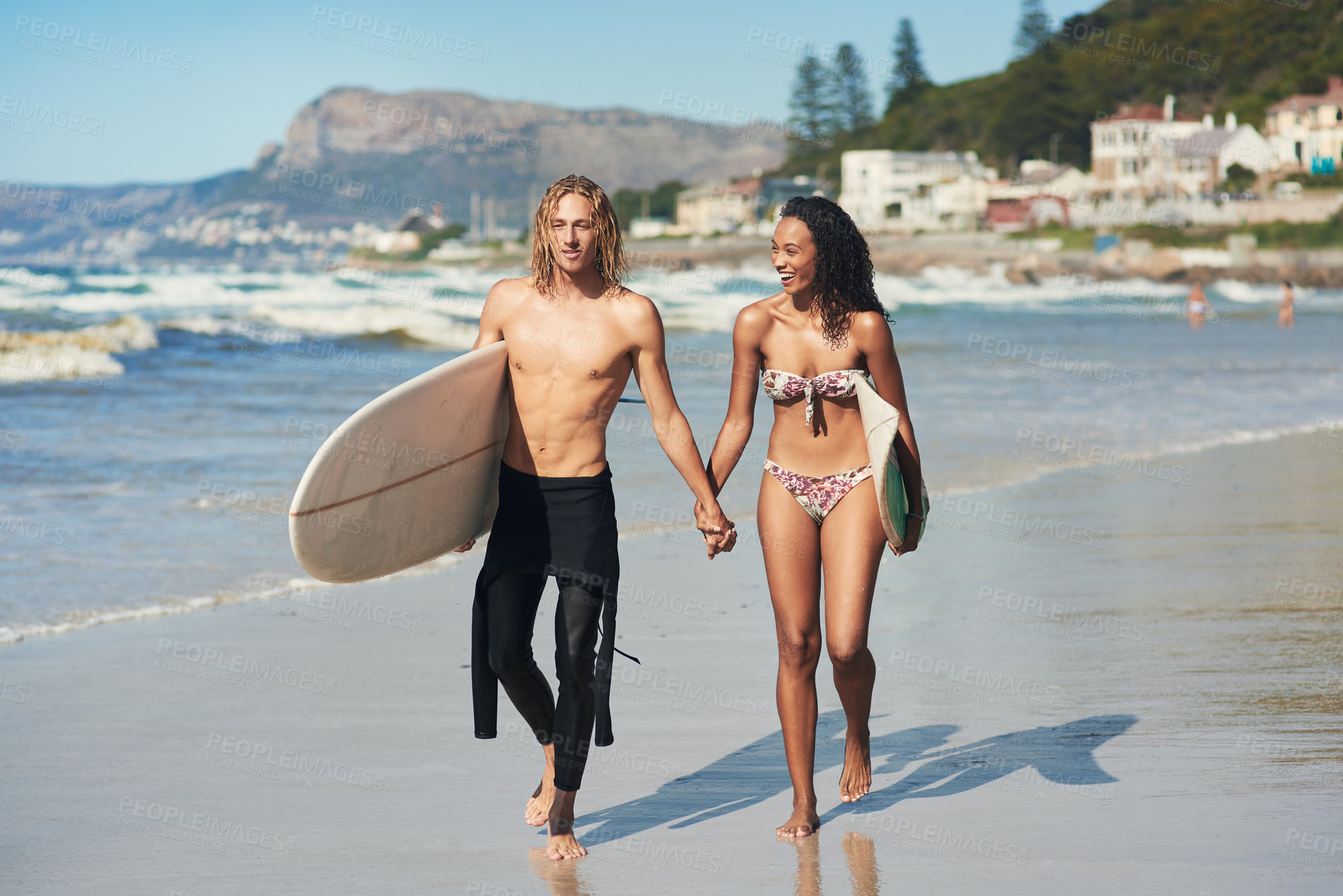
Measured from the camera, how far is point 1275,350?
22.6 metres

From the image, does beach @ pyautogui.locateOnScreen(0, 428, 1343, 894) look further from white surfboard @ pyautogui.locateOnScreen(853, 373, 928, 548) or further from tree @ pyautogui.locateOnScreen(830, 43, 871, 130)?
tree @ pyautogui.locateOnScreen(830, 43, 871, 130)

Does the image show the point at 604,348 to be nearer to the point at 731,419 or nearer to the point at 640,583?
the point at 731,419

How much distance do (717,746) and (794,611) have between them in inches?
34.0

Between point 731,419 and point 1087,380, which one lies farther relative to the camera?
point 1087,380

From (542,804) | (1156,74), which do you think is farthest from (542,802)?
(1156,74)

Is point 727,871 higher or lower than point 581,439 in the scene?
lower

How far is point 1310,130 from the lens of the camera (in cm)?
7756

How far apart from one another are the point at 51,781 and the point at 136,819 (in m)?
0.48

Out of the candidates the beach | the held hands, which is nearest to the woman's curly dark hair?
the held hands

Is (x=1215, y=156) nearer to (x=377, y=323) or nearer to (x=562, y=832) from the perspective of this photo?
(x=377, y=323)

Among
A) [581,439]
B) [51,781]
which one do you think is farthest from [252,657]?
[581,439]

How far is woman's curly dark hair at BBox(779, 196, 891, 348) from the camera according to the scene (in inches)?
Answer: 146

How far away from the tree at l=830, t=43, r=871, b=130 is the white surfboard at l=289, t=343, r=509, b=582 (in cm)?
11648

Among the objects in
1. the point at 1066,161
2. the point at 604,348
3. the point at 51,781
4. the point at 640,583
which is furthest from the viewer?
the point at 1066,161
